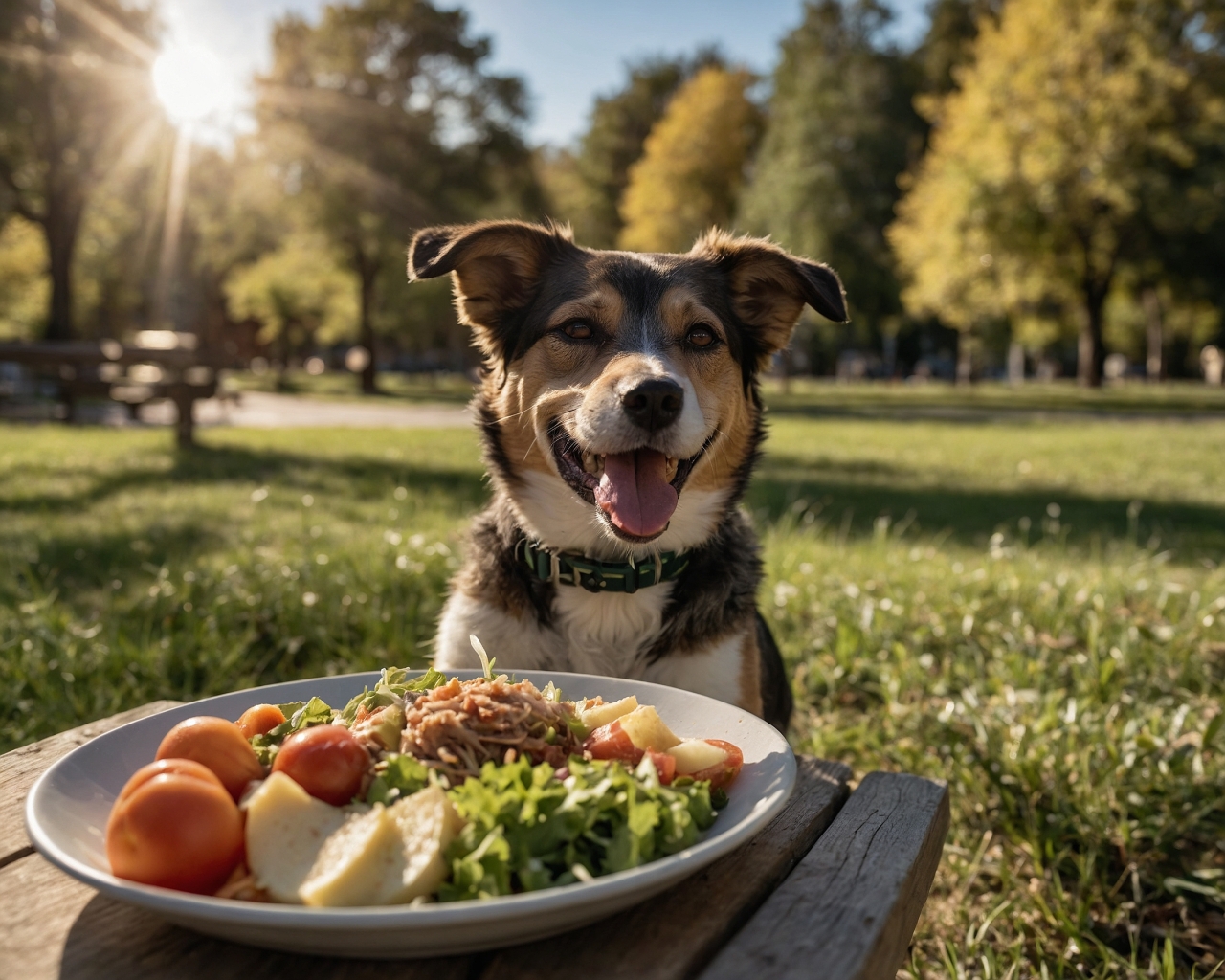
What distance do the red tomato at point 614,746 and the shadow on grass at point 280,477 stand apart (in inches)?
246

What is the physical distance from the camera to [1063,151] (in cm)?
2595

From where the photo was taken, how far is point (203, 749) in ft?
5.24

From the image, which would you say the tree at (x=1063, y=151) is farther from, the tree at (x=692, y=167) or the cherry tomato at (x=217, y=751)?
the cherry tomato at (x=217, y=751)

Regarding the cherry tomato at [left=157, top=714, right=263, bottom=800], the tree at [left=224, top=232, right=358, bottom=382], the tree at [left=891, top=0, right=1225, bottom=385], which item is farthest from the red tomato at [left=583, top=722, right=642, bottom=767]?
the tree at [left=224, top=232, right=358, bottom=382]

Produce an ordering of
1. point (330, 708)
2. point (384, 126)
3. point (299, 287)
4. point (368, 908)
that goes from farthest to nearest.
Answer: point (299, 287) → point (384, 126) → point (330, 708) → point (368, 908)

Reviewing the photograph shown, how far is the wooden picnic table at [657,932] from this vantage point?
137cm

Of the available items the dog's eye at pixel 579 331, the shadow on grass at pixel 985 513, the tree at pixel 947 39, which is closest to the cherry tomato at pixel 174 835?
the dog's eye at pixel 579 331

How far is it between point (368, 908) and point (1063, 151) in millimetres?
29619

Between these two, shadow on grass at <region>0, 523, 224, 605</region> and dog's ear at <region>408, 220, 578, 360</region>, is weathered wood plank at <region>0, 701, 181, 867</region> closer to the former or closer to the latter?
dog's ear at <region>408, 220, 578, 360</region>

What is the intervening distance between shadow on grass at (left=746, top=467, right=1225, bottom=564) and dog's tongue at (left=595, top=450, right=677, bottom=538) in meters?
4.73

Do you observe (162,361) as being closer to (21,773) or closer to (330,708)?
(21,773)

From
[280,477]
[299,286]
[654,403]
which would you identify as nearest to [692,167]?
[299,286]

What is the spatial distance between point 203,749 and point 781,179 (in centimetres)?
3464

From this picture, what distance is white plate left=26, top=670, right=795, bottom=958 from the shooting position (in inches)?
47.9
